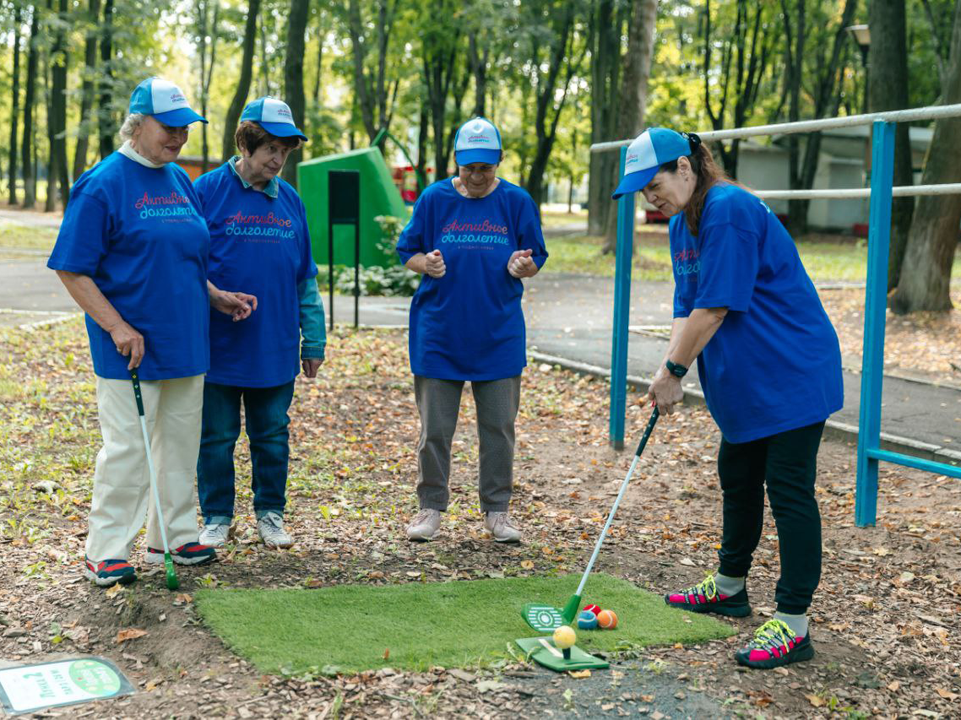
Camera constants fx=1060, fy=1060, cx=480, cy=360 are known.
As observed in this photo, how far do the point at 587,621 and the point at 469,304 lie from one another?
1.58 metres

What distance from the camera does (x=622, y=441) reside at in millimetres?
6941

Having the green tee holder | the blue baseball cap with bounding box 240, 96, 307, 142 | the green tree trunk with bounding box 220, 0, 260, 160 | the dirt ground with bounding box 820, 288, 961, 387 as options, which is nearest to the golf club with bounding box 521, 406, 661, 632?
the green tee holder

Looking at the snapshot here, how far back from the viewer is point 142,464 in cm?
412

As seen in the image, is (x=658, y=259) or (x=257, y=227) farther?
(x=658, y=259)

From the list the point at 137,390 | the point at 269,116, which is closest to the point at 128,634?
the point at 137,390

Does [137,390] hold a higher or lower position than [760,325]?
lower

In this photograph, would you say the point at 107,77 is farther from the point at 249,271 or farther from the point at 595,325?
the point at 249,271

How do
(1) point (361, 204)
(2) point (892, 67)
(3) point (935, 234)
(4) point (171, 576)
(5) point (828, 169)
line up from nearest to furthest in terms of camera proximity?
(4) point (171, 576), (3) point (935, 234), (2) point (892, 67), (1) point (361, 204), (5) point (828, 169)

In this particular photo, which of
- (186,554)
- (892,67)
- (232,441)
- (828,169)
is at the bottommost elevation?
(186,554)

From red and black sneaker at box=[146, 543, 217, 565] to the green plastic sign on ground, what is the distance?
83cm

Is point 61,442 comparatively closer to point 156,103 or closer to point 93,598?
point 93,598

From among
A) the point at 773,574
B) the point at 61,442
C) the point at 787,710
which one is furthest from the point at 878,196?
the point at 61,442

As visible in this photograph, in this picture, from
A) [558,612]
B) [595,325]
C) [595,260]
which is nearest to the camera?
[558,612]

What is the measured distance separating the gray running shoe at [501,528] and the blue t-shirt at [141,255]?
161cm
